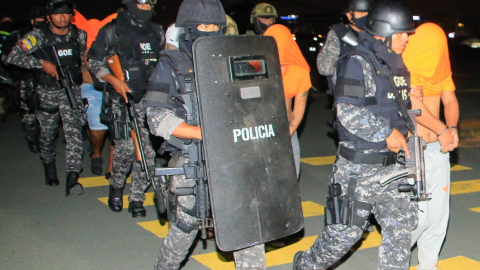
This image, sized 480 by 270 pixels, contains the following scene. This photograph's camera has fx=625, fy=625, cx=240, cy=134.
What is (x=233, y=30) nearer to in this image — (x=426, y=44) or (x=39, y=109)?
(x=426, y=44)

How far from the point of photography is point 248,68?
11.2 ft

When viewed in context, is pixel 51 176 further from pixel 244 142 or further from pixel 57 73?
pixel 244 142

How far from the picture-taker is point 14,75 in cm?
1145

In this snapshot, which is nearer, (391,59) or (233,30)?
(391,59)

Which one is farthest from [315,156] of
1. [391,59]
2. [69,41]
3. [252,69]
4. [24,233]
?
[252,69]

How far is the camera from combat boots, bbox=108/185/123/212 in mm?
6262

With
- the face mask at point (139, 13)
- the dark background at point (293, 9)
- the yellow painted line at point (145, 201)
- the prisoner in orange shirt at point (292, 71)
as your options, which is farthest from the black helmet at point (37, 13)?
the dark background at point (293, 9)

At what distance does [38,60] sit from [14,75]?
4749 mm

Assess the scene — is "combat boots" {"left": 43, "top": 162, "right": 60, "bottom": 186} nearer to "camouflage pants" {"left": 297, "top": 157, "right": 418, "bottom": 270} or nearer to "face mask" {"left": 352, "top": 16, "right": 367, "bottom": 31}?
"face mask" {"left": 352, "top": 16, "right": 367, "bottom": 31}

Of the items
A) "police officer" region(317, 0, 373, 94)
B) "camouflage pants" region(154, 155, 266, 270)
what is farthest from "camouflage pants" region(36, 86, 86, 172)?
"camouflage pants" region(154, 155, 266, 270)

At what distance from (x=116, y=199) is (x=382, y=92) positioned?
3.38 metres

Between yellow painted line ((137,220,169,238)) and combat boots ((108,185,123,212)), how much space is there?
43 cm

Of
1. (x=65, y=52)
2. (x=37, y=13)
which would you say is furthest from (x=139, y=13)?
(x=37, y=13)

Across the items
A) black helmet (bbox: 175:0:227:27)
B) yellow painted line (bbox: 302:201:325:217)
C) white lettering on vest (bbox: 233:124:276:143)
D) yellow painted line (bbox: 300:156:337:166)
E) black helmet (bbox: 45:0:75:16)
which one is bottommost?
yellow painted line (bbox: 302:201:325:217)
